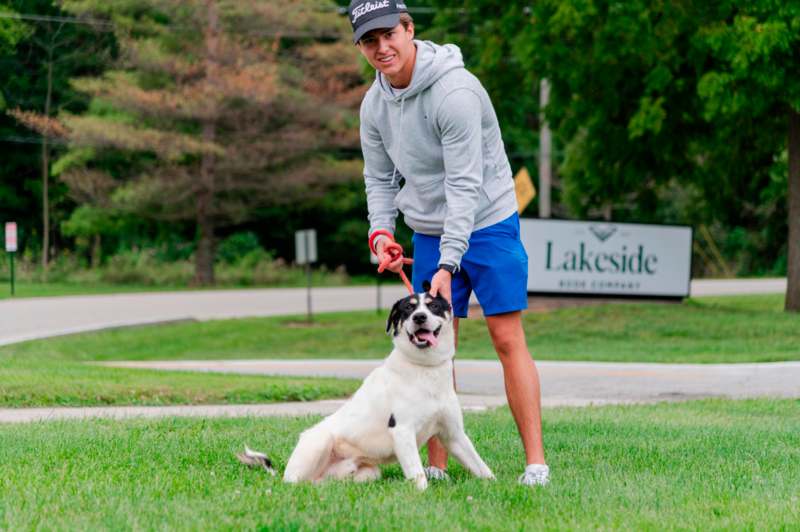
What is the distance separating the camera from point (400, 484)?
17.5 ft

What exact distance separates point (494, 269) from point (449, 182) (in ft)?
1.62

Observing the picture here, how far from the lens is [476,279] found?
221 inches

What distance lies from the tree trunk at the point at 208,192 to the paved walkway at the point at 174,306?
4318 millimetres

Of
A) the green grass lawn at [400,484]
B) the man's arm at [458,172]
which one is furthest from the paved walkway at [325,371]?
the man's arm at [458,172]

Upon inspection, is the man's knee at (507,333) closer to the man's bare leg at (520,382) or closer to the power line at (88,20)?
the man's bare leg at (520,382)

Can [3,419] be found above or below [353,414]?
below

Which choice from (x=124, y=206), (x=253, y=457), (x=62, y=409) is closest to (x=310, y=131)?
(x=124, y=206)

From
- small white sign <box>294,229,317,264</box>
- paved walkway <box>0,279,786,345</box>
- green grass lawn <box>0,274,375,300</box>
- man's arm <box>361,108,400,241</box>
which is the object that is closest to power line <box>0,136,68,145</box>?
green grass lawn <box>0,274,375,300</box>

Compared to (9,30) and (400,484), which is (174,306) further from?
(400,484)

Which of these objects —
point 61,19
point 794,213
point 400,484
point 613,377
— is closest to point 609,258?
point 794,213

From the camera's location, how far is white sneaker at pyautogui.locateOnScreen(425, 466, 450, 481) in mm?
5672

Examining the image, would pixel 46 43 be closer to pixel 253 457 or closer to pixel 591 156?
pixel 591 156

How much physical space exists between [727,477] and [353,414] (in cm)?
189

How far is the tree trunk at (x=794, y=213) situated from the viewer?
19344mm
